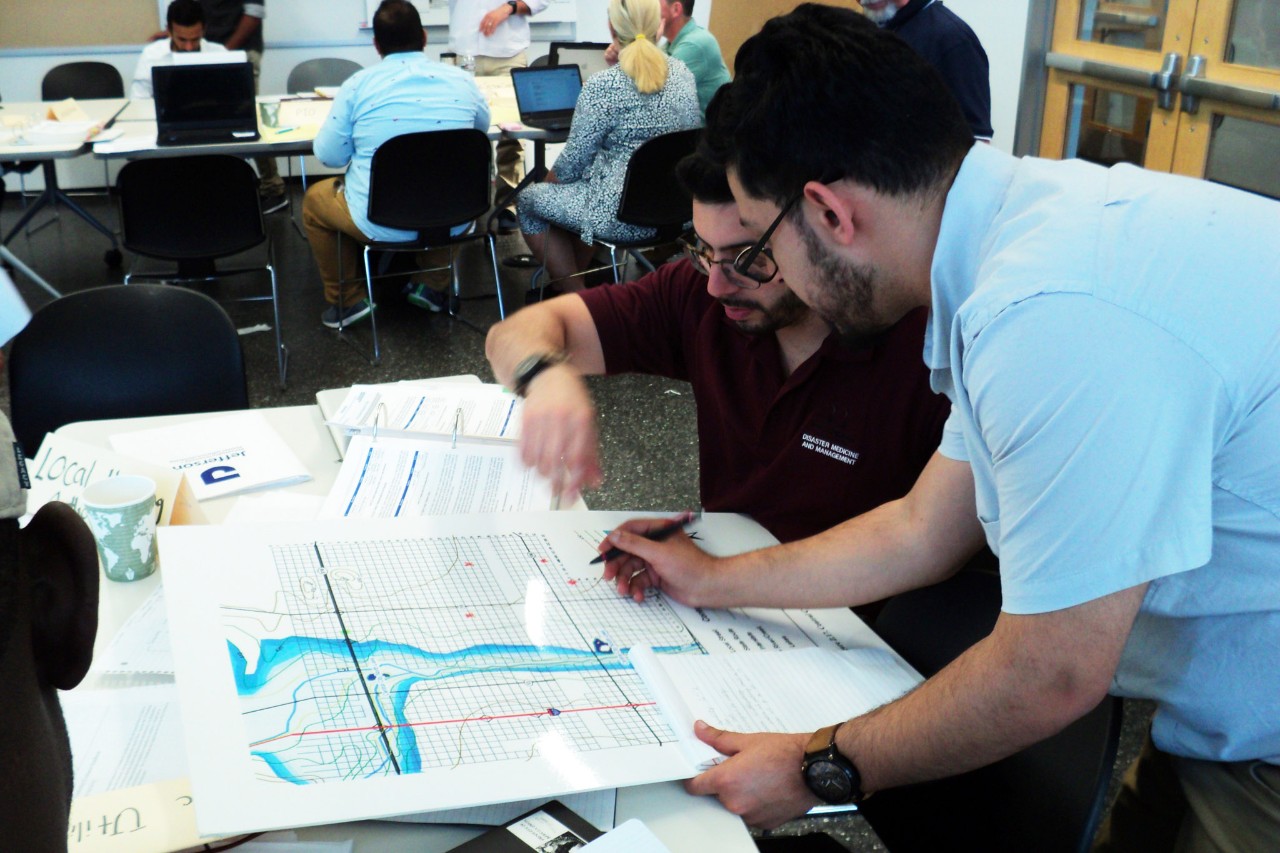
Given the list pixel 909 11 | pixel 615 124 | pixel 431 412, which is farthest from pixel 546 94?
pixel 431 412

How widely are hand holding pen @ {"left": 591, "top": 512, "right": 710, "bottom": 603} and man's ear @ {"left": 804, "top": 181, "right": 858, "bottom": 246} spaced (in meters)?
0.43

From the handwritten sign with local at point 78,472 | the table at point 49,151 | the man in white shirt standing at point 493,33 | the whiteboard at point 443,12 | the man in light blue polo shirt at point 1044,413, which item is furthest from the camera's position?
the whiteboard at point 443,12

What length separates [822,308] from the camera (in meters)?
1.16

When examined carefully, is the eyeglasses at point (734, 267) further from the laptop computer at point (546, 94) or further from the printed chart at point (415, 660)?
the laptop computer at point (546, 94)

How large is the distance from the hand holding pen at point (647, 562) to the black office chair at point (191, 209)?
2.98 metres

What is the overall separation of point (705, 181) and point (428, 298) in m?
3.40

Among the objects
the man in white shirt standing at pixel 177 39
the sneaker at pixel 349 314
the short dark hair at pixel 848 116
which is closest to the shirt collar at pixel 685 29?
the sneaker at pixel 349 314

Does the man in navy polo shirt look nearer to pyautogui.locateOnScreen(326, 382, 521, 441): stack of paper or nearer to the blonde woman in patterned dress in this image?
the blonde woman in patterned dress

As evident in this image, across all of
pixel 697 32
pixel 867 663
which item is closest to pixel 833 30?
pixel 867 663

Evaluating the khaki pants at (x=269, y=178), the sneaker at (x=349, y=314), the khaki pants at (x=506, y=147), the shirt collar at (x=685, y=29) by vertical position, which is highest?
the shirt collar at (x=685, y=29)

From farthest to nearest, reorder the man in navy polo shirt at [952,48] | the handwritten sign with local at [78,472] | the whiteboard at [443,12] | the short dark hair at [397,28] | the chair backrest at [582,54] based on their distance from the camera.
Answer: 1. the whiteboard at [443,12]
2. the chair backrest at [582,54]
3. the short dark hair at [397,28]
4. the man in navy polo shirt at [952,48]
5. the handwritten sign with local at [78,472]

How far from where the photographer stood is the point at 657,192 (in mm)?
4223

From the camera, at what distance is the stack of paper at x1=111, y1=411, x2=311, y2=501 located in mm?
1609

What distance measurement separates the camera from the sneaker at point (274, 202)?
6.11m
